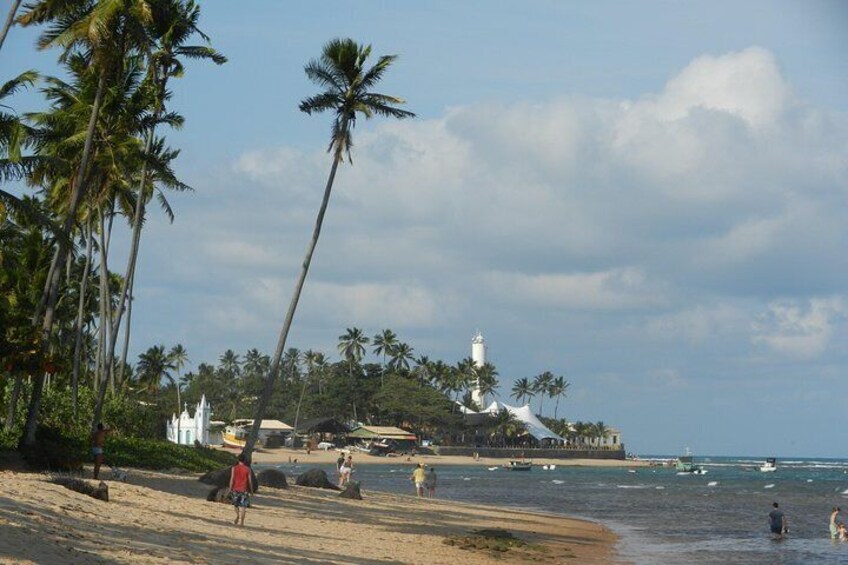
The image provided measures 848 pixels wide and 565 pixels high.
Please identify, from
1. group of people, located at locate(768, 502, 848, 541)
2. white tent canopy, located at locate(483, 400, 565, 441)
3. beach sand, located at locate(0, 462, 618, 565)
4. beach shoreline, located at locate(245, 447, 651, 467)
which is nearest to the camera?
beach sand, located at locate(0, 462, 618, 565)

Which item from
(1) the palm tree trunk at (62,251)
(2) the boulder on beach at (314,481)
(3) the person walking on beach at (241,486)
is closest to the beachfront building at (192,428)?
(2) the boulder on beach at (314,481)

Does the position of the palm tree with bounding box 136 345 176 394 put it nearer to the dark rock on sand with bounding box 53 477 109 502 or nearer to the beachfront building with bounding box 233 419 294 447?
the beachfront building with bounding box 233 419 294 447

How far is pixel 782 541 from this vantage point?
36.2m

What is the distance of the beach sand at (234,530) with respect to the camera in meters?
15.6

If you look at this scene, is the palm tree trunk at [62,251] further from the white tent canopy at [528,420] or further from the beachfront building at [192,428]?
the white tent canopy at [528,420]

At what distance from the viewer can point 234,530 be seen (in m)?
21.3

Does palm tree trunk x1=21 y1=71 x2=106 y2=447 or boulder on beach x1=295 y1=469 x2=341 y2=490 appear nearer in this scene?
palm tree trunk x1=21 y1=71 x2=106 y2=447

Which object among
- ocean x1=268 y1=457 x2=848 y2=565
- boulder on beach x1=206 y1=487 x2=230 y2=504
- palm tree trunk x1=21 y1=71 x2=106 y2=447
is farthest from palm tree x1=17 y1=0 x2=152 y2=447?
ocean x1=268 y1=457 x2=848 y2=565

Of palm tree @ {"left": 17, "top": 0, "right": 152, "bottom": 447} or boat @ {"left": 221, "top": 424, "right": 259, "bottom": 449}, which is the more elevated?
palm tree @ {"left": 17, "top": 0, "right": 152, "bottom": 447}

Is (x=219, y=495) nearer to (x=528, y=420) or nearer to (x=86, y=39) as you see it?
(x=86, y=39)

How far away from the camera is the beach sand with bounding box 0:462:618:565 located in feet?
51.2

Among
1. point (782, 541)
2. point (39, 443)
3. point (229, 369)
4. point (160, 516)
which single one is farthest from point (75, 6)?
point (229, 369)

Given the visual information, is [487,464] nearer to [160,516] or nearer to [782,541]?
[782,541]

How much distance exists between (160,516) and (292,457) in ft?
309
